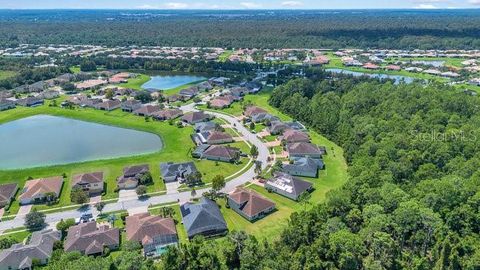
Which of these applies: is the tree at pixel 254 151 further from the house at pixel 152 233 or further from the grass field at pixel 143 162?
the house at pixel 152 233

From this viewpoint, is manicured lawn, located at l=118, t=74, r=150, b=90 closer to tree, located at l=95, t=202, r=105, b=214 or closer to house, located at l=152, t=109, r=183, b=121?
house, located at l=152, t=109, r=183, b=121

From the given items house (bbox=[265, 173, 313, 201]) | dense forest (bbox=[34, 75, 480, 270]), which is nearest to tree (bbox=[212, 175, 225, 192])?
house (bbox=[265, 173, 313, 201])

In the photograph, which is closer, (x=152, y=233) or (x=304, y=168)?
(x=152, y=233)

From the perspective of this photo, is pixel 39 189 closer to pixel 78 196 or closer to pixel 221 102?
pixel 78 196

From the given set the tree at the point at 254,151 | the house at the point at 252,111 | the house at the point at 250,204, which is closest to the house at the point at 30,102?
the house at the point at 252,111

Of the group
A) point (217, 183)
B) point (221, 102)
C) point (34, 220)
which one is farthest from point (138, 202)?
point (221, 102)

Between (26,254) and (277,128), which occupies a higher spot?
(26,254)

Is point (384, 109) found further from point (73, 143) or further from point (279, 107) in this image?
point (73, 143)
